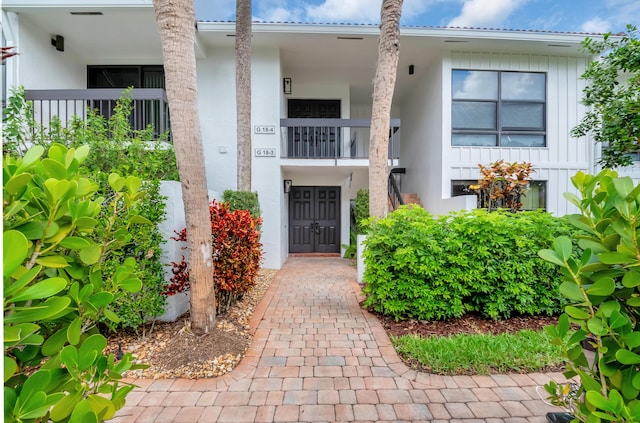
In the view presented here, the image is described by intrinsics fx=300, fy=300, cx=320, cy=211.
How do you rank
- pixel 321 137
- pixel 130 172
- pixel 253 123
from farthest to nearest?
pixel 321 137, pixel 253 123, pixel 130 172

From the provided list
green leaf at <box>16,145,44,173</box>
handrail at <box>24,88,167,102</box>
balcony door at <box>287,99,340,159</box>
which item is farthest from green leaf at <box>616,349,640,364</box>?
handrail at <box>24,88,167,102</box>

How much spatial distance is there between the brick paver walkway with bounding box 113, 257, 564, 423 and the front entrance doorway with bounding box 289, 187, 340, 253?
6429mm

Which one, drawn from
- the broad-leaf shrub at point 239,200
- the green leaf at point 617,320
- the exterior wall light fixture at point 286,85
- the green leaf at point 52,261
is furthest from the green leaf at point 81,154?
the exterior wall light fixture at point 286,85

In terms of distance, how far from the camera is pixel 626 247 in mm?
1129

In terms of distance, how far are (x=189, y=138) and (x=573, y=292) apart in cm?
318

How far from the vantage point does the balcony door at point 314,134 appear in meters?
8.42

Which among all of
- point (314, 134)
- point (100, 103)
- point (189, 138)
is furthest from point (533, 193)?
point (100, 103)

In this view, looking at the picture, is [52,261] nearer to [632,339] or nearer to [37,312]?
[37,312]

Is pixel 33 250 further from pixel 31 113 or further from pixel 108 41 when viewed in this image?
pixel 108 41

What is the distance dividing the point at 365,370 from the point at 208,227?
212 cm

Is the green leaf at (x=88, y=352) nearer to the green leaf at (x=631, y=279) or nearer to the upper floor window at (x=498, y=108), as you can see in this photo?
the green leaf at (x=631, y=279)

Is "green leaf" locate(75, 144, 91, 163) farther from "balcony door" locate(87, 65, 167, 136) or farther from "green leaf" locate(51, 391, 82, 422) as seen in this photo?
"balcony door" locate(87, 65, 167, 136)

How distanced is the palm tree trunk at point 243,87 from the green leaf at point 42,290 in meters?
→ 5.94

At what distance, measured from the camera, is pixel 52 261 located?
982 mm
